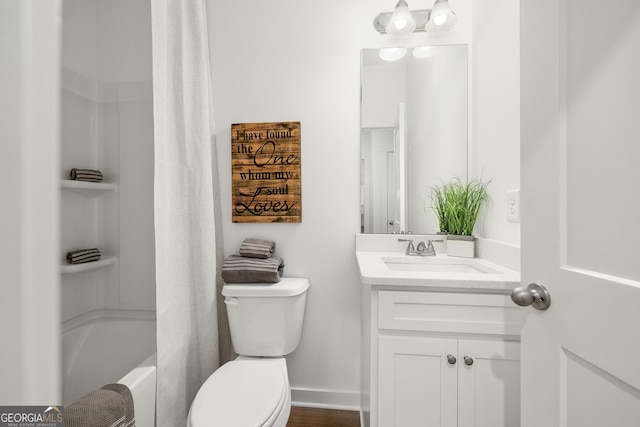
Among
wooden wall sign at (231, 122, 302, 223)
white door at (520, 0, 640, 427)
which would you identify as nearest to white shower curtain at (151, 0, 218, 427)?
wooden wall sign at (231, 122, 302, 223)

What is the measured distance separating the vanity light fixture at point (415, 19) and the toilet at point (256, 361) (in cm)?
142

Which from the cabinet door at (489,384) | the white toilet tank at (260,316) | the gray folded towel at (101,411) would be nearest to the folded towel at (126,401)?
the gray folded towel at (101,411)

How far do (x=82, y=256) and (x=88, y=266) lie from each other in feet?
0.25

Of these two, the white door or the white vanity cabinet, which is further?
the white vanity cabinet

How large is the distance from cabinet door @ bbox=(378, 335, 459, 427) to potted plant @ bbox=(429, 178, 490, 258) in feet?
1.89

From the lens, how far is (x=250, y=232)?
166cm

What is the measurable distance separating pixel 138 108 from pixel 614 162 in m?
2.08

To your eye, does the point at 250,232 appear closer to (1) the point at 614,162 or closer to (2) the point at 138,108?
(2) the point at 138,108

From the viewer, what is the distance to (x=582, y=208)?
57cm

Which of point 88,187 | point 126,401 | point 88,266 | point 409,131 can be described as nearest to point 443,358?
point 126,401

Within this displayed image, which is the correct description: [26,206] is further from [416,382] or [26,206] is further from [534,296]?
[416,382]

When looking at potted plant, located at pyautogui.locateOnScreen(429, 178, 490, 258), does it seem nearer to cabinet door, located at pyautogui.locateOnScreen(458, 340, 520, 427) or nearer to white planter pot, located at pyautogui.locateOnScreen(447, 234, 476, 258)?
white planter pot, located at pyautogui.locateOnScreen(447, 234, 476, 258)

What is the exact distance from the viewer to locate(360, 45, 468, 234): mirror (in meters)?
1.57

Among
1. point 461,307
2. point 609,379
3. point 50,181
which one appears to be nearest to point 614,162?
point 609,379
